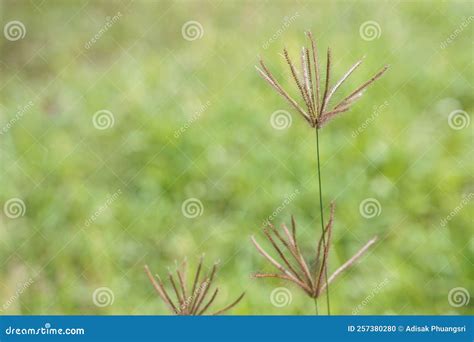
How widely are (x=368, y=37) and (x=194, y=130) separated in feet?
3.61

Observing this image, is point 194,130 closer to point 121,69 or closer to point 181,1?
point 121,69

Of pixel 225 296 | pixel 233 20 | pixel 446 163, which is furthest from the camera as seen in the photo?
pixel 233 20

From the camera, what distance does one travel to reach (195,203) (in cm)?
355

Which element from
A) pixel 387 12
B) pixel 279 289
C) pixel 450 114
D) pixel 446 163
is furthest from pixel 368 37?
pixel 279 289
